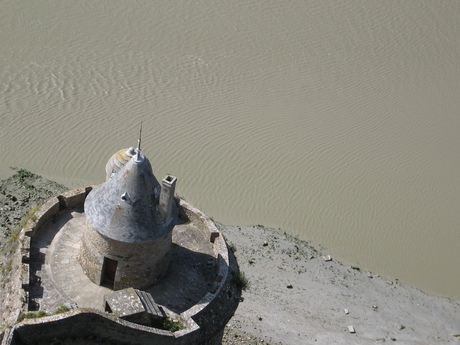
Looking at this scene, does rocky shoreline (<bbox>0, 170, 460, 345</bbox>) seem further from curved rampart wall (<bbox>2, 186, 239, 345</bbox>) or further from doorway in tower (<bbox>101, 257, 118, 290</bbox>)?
doorway in tower (<bbox>101, 257, 118, 290</bbox>)

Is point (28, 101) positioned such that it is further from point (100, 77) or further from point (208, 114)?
Answer: point (208, 114)

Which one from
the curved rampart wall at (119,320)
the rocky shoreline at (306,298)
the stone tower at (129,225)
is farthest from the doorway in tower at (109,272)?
the rocky shoreline at (306,298)

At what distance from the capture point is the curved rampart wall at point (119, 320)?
37.0ft

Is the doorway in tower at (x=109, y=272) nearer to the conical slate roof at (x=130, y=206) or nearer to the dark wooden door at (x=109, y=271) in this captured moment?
the dark wooden door at (x=109, y=271)

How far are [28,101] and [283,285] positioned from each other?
47.9ft

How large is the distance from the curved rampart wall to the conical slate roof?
5.58ft

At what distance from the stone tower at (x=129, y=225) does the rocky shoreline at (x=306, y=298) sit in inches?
257

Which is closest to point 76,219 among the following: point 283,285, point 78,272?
point 78,272

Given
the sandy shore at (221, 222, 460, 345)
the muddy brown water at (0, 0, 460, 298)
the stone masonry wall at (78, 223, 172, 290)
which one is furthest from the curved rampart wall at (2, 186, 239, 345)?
the muddy brown water at (0, 0, 460, 298)

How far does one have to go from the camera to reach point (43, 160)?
24828 mm

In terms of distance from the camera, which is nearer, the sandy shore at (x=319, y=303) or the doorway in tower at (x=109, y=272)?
the doorway in tower at (x=109, y=272)

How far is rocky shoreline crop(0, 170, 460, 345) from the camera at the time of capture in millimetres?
19281

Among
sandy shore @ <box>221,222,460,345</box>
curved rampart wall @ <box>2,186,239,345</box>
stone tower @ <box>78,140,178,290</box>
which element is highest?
stone tower @ <box>78,140,178,290</box>

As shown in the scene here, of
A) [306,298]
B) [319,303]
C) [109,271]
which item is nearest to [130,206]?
[109,271]
